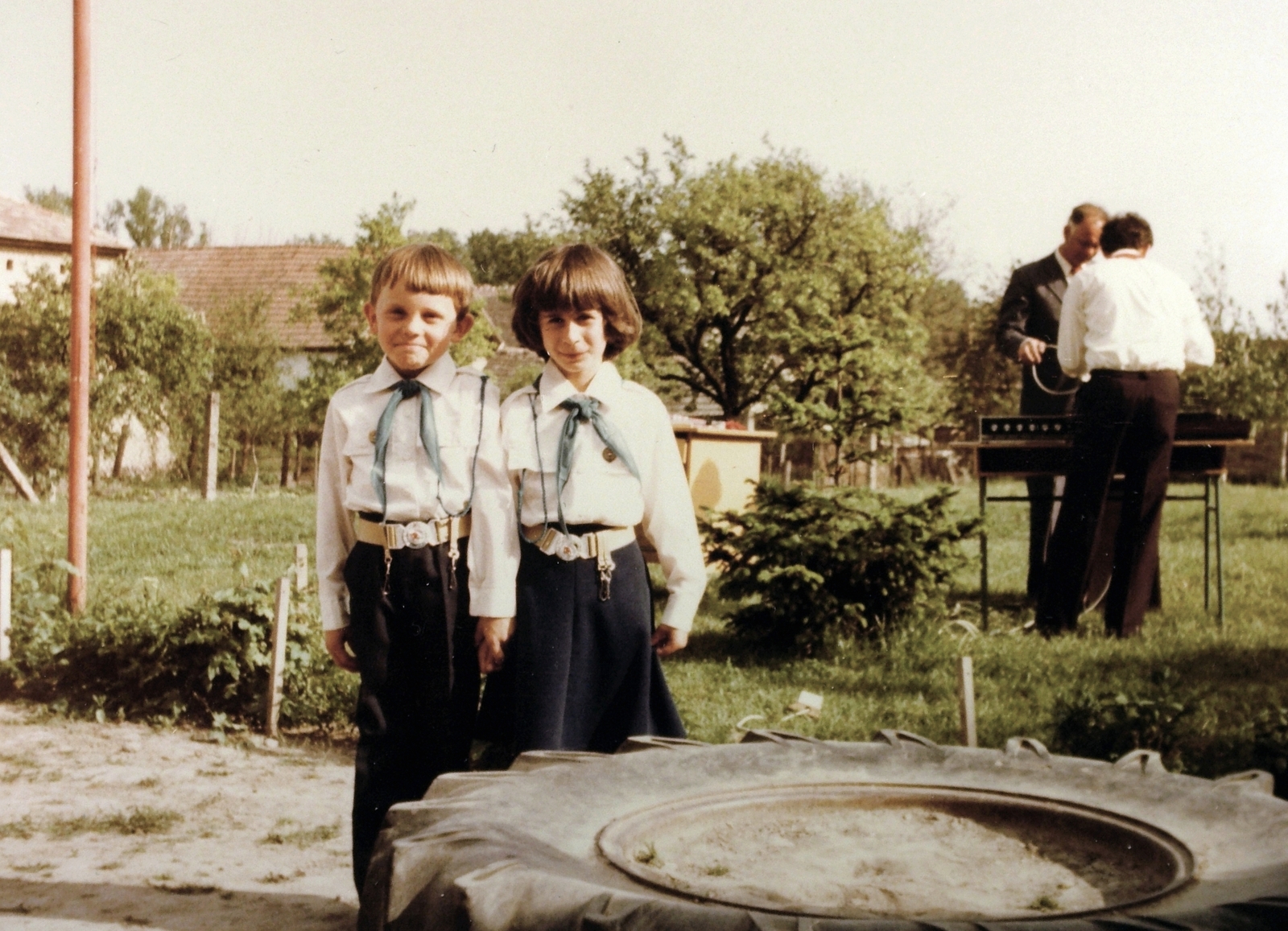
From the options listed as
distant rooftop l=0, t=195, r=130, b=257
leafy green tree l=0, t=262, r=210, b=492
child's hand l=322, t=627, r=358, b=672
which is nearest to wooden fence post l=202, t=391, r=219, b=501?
leafy green tree l=0, t=262, r=210, b=492

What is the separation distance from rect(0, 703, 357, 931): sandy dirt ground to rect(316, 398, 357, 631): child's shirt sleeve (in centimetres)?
79

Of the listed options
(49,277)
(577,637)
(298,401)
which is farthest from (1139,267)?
(298,401)

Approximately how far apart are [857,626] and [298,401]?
1178cm

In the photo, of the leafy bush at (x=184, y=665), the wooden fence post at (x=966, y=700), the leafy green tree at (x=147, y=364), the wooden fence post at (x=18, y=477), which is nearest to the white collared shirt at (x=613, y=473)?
the wooden fence post at (x=966, y=700)

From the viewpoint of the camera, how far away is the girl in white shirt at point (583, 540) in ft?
9.09

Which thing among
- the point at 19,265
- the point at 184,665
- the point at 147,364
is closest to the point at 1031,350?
the point at 184,665

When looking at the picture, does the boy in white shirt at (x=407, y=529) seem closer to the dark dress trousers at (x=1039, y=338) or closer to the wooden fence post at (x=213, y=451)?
the dark dress trousers at (x=1039, y=338)

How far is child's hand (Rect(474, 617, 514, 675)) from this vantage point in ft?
9.16

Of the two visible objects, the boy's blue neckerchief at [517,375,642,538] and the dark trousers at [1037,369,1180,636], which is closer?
the boy's blue neckerchief at [517,375,642,538]

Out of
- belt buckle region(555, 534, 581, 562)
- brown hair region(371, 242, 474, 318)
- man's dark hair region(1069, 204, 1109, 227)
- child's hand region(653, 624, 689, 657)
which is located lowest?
child's hand region(653, 624, 689, 657)

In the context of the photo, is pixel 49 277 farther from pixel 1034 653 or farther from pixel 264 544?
pixel 1034 653

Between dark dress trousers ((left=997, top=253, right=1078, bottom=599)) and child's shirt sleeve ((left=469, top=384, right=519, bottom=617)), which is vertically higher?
dark dress trousers ((left=997, top=253, right=1078, bottom=599))

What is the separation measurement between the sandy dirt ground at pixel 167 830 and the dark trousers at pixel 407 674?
437mm

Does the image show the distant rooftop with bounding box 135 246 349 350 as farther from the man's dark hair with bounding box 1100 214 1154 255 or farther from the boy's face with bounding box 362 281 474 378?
the boy's face with bounding box 362 281 474 378
